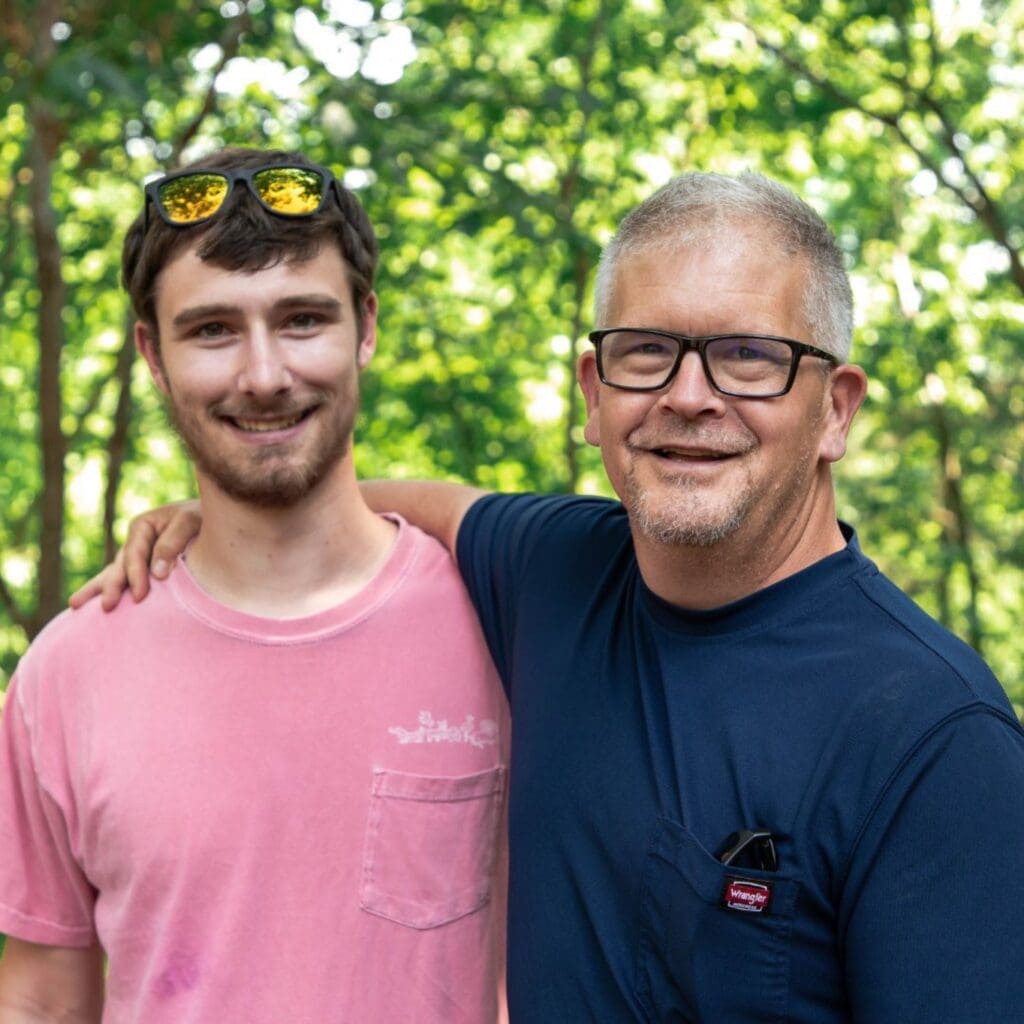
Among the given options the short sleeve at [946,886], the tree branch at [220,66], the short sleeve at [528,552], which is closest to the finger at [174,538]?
the short sleeve at [528,552]

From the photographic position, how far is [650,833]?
1.87 metres

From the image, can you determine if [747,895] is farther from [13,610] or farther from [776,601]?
[13,610]

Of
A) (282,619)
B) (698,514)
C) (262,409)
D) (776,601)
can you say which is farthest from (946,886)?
(262,409)

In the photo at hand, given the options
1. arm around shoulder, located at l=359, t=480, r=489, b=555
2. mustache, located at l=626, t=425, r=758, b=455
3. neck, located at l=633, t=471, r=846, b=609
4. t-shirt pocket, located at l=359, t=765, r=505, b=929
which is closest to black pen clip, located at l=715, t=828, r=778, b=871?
neck, located at l=633, t=471, r=846, b=609

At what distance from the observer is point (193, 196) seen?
2.38 metres

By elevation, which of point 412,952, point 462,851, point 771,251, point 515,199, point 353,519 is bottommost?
point 412,952

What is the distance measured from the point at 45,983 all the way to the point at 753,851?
1366mm

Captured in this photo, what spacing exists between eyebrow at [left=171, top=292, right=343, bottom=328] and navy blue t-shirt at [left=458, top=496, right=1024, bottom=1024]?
698 mm

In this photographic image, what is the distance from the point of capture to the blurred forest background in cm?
458

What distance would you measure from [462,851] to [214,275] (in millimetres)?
1111

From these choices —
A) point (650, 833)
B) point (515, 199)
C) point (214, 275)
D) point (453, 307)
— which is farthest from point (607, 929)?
point (453, 307)

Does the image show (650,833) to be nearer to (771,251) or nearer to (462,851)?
(462,851)

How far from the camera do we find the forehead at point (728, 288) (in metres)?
1.92

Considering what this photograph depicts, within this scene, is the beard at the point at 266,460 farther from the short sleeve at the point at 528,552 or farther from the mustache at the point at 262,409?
the short sleeve at the point at 528,552
